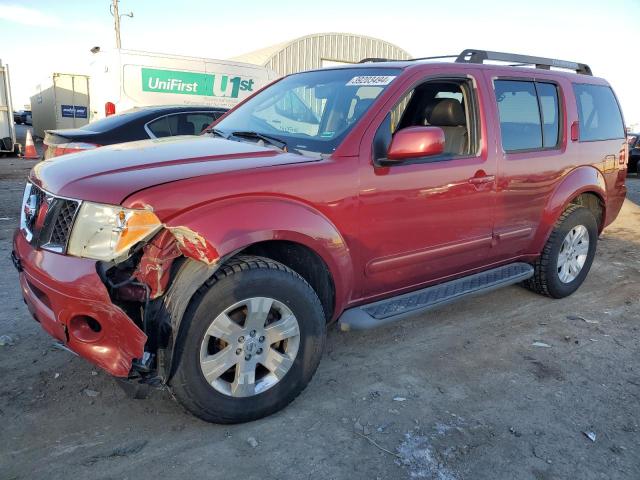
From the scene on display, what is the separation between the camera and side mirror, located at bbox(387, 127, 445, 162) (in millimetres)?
2945

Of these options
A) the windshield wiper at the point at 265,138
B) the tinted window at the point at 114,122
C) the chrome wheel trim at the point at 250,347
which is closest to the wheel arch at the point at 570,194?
the windshield wiper at the point at 265,138

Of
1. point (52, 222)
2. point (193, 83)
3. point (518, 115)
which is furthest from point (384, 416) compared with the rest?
point (193, 83)

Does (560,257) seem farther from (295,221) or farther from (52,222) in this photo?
(52,222)

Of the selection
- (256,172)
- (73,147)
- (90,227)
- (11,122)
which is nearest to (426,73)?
(256,172)

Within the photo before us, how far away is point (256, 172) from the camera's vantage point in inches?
103

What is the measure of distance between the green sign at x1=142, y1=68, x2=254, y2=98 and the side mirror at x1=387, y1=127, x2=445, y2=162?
10131 millimetres

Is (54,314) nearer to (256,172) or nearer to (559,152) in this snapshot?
(256,172)

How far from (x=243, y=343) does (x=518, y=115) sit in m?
2.77

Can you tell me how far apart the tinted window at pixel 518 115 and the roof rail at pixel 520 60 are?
246mm

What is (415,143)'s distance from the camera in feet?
9.65

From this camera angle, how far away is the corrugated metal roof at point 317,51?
20281 mm

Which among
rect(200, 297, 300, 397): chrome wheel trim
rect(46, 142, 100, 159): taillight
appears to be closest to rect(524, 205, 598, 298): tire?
rect(200, 297, 300, 397): chrome wheel trim

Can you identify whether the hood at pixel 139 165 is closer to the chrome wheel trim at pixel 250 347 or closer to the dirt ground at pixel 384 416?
the chrome wheel trim at pixel 250 347

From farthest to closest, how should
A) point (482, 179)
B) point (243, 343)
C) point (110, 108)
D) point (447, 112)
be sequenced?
point (110, 108) < point (447, 112) < point (482, 179) < point (243, 343)
